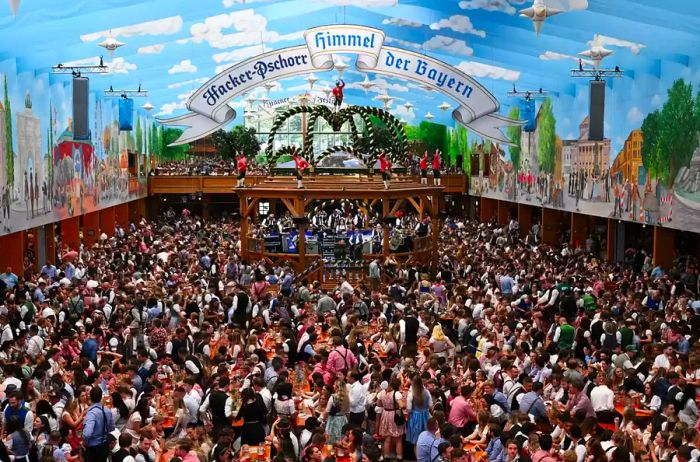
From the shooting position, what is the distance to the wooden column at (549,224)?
131 feet

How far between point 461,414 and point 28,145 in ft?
63.3

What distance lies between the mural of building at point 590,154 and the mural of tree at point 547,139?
2627 mm

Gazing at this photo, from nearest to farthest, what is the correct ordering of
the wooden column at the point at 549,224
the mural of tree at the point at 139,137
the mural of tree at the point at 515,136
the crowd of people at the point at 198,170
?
the wooden column at the point at 549,224 → the mural of tree at the point at 515,136 → the mural of tree at the point at 139,137 → the crowd of people at the point at 198,170

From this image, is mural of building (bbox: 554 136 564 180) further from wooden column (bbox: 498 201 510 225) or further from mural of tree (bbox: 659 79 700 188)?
wooden column (bbox: 498 201 510 225)

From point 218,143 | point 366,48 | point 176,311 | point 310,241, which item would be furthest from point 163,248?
point 218,143

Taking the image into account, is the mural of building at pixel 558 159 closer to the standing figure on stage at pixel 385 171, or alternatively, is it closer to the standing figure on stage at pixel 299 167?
the standing figure on stage at pixel 385 171

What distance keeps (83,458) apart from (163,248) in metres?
21.0

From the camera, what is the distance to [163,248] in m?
31.7

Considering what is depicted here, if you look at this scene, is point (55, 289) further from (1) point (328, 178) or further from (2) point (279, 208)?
(2) point (279, 208)

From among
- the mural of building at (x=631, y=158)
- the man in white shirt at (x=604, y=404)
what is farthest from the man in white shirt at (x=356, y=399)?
the mural of building at (x=631, y=158)

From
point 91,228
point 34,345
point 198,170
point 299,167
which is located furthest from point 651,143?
point 198,170

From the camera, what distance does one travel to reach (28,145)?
92.1 ft

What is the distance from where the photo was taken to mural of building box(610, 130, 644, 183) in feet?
94.2

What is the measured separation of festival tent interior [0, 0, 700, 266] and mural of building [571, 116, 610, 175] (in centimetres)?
7
